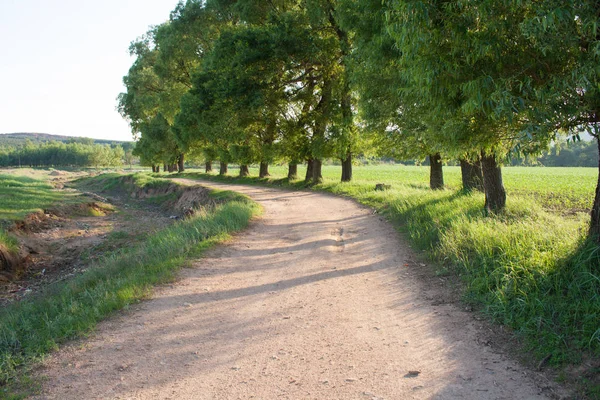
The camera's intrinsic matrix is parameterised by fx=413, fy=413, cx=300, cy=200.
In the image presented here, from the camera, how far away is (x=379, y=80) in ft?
39.4

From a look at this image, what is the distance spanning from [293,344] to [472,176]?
11.4m

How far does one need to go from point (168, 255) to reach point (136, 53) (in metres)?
42.9

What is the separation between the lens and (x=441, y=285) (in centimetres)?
654

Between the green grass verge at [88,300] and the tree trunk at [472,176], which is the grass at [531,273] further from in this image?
the green grass verge at [88,300]

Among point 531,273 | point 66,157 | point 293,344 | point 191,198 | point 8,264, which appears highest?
point 66,157

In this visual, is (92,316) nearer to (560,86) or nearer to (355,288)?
(355,288)

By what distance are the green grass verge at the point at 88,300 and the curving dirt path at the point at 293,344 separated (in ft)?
0.94

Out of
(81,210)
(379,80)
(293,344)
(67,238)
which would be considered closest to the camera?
(293,344)

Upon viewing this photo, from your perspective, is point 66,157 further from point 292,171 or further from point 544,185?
point 544,185

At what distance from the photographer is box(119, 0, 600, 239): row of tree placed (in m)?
5.10

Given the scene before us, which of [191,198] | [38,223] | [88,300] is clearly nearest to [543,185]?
[191,198]

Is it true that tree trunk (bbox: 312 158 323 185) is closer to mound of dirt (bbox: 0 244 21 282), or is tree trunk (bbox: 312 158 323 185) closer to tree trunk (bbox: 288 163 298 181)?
tree trunk (bbox: 288 163 298 181)

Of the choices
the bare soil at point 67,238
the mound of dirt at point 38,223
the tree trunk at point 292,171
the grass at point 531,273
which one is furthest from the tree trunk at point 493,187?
the tree trunk at point 292,171

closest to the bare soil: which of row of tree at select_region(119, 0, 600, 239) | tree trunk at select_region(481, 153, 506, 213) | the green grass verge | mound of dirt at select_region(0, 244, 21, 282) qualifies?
mound of dirt at select_region(0, 244, 21, 282)
